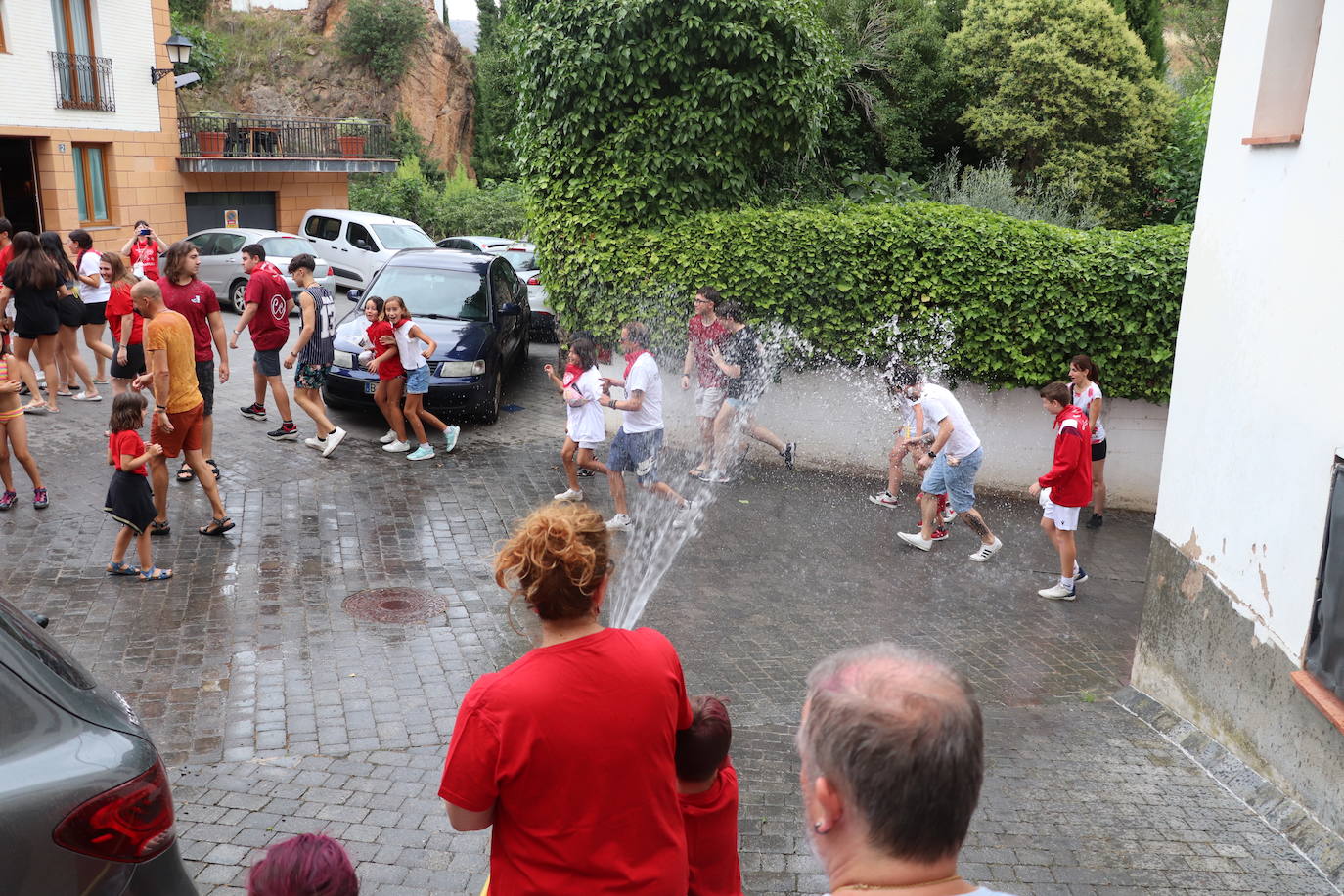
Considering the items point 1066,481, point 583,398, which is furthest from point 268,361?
point 1066,481

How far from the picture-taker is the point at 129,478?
7574 mm

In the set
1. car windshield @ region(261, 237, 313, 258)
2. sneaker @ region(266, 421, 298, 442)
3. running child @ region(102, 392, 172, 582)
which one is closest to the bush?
car windshield @ region(261, 237, 313, 258)

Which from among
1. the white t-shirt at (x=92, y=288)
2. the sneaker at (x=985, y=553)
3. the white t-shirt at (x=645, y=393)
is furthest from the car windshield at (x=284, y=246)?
the sneaker at (x=985, y=553)

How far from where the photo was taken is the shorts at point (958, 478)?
952 centimetres

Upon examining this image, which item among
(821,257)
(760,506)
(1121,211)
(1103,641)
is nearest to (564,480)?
(760,506)

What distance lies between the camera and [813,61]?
44.3ft

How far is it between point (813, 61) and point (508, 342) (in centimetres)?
513

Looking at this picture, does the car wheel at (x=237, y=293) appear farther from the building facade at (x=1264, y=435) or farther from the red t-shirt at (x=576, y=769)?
the red t-shirt at (x=576, y=769)

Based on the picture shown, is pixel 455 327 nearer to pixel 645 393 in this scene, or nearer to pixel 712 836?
pixel 645 393

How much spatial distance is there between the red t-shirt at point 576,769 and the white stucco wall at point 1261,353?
160 inches

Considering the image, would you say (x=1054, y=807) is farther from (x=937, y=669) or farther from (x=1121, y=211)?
(x=1121, y=211)

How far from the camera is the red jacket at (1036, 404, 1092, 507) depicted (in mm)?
8594

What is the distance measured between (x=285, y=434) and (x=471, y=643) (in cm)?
531

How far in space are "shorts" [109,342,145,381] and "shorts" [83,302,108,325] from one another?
83.8 inches
